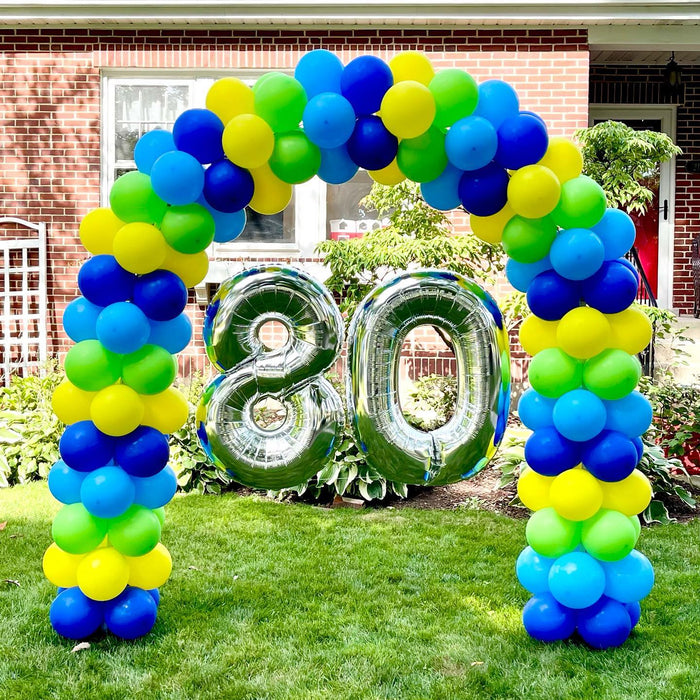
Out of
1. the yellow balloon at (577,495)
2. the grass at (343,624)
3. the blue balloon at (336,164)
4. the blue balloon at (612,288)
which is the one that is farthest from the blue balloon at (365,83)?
the grass at (343,624)

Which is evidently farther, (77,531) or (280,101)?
(77,531)

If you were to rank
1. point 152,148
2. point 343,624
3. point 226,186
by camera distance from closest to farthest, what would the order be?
point 226,186, point 152,148, point 343,624

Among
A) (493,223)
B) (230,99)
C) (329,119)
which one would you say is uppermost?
(230,99)

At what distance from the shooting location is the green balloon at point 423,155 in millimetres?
3051

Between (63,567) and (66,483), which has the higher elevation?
(66,483)

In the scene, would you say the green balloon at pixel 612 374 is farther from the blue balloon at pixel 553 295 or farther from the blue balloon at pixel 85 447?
the blue balloon at pixel 85 447

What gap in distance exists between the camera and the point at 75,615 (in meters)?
3.23

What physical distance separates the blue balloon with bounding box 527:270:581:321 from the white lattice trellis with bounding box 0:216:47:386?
5762mm

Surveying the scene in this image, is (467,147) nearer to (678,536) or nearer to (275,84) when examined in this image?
(275,84)

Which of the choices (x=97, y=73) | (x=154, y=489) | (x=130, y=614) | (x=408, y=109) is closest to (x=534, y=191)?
(x=408, y=109)

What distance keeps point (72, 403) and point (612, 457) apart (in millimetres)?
2083

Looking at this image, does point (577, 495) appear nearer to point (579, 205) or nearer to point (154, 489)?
point (579, 205)

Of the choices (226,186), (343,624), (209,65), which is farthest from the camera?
(209,65)

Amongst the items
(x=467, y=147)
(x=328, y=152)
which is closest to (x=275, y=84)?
(x=328, y=152)
